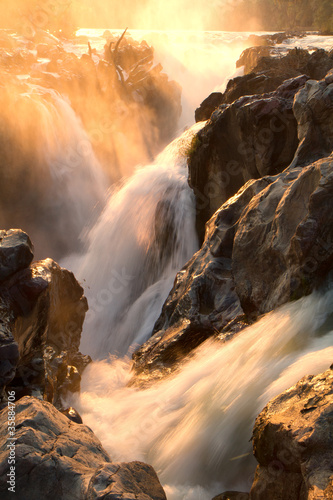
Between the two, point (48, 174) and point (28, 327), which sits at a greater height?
point (48, 174)

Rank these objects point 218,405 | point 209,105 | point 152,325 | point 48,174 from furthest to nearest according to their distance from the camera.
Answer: point 48,174 → point 209,105 → point 152,325 → point 218,405

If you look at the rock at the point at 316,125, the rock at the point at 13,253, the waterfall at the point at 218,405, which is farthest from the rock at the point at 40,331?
the rock at the point at 316,125

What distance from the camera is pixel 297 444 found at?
305 cm

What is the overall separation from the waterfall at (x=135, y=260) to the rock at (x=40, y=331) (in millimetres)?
2794

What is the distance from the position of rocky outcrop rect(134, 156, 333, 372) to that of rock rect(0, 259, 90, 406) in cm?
171

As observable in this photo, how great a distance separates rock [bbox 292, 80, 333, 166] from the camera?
7.99m

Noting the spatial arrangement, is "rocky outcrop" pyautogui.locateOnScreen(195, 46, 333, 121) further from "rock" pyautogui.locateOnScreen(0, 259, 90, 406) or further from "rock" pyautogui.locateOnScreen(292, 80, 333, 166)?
"rock" pyautogui.locateOnScreen(0, 259, 90, 406)

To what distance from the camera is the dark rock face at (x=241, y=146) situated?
988 centimetres

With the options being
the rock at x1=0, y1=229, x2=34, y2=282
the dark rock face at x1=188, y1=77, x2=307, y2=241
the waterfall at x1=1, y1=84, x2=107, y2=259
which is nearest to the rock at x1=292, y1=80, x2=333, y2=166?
the dark rock face at x1=188, y1=77, x2=307, y2=241

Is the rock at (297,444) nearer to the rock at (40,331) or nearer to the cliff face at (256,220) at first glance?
the cliff face at (256,220)

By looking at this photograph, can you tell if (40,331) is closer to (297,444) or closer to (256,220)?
(256,220)

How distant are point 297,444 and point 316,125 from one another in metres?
6.73

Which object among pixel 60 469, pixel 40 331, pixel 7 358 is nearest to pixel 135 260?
pixel 40 331

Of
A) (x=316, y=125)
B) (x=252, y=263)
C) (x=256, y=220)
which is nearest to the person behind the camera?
(x=252, y=263)
